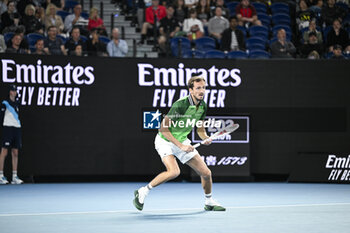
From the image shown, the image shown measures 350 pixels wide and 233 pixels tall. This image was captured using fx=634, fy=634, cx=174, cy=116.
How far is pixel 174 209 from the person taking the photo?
33.8ft

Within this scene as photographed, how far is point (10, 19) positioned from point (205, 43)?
16.8 ft

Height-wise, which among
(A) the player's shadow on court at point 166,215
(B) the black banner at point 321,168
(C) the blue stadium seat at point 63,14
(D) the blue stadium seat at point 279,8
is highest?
(D) the blue stadium seat at point 279,8

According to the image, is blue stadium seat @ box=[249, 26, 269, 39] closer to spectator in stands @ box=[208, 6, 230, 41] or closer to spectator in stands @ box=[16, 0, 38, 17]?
spectator in stands @ box=[208, 6, 230, 41]

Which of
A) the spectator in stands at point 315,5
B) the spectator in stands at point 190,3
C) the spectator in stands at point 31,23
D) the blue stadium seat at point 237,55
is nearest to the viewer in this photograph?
the spectator in stands at point 31,23

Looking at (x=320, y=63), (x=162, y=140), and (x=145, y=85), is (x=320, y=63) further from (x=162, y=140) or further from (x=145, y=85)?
(x=162, y=140)

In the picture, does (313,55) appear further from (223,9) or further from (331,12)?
(223,9)

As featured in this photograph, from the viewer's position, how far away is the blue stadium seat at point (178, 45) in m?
16.5

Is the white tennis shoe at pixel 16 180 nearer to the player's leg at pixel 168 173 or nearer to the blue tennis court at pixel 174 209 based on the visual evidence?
the blue tennis court at pixel 174 209

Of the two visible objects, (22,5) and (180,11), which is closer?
(22,5)

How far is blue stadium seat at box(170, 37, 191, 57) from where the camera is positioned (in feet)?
54.0

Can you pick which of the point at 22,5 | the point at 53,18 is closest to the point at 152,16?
the point at 53,18

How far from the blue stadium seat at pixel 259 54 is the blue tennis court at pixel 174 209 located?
134 inches

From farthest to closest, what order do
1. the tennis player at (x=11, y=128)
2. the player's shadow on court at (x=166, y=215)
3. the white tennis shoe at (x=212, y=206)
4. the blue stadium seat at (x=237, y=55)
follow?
the blue stadium seat at (x=237, y=55) → the tennis player at (x=11, y=128) → the white tennis shoe at (x=212, y=206) → the player's shadow on court at (x=166, y=215)

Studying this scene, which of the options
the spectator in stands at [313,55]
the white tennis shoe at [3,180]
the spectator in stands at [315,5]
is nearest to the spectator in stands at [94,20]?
the white tennis shoe at [3,180]
